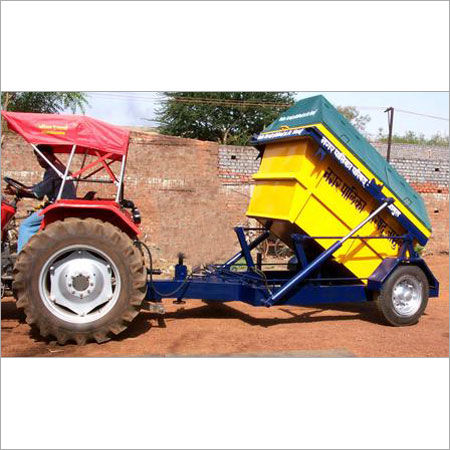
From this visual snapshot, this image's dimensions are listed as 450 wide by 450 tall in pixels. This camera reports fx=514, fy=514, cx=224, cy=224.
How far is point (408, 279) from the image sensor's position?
702 centimetres

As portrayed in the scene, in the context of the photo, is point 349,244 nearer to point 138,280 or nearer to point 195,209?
point 138,280

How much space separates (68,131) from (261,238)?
3383mm

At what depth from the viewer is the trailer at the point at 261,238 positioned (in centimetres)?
566

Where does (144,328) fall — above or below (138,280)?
below

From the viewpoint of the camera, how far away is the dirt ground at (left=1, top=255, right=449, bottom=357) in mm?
5621

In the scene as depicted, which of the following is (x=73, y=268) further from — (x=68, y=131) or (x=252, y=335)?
(x=252, y=335)

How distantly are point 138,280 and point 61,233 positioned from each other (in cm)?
98

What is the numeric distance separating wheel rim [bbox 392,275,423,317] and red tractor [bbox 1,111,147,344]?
137 inches

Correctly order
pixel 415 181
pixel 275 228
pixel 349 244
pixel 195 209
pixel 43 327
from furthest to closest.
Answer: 1. pixel 415 181
2. pixel 195 209
3. pixel 275 228
4. pixel 349 244
5. pixel 43 327

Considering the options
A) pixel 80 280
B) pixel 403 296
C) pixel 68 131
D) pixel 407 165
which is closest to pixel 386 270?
pixel 403 296

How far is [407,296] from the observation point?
23.2ft

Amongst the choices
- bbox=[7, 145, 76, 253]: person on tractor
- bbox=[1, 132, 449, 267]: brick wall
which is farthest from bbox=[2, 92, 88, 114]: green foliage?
bbox=[7, 145, 76, 253]: person on tractor

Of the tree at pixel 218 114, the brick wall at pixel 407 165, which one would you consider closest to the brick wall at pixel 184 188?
the brick wall at pixel 407 165

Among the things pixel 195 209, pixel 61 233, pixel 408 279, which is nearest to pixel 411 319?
pixel 408 279
